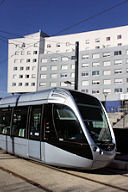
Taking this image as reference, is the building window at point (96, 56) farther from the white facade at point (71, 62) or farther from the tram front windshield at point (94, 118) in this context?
the tram front windshield at point (94, 118)

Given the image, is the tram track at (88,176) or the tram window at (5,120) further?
the tram window at (5,120)

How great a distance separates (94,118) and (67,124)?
2.97ft

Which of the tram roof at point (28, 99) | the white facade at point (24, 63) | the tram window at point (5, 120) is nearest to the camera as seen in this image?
the tram roof at point (28, 99)

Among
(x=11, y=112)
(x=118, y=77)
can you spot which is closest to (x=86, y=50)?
(x=118, y=77)

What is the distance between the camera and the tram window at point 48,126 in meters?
6.77

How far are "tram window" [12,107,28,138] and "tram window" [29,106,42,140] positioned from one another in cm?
49

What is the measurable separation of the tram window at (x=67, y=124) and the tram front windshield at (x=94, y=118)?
11.4 inches

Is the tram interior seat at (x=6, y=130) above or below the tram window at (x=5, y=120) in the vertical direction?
below

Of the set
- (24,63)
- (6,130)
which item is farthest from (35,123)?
(24,63)

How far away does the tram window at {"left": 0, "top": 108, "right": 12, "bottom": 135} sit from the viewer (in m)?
9.38

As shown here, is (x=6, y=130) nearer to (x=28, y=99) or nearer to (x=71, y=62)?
(x=28, y=99)

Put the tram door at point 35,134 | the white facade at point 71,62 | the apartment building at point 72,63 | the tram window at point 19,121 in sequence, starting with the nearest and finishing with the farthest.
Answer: the tram door at point 35,134 → the tram window at point 19,121 → the apartment building at point 72,63 → the white facade at point 71,62

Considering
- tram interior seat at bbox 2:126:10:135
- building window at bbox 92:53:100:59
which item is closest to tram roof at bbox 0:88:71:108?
tram interior seat at bbox 2:126:10:135

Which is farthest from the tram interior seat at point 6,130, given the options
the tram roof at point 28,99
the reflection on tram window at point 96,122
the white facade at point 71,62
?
the white facade at point 71,62
